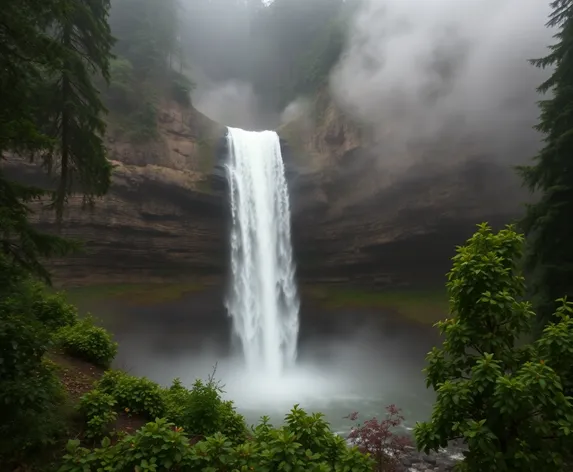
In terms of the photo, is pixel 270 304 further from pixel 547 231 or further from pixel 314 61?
pixel 314 61

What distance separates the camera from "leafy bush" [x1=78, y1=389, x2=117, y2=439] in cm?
549

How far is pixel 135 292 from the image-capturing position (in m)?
23.5

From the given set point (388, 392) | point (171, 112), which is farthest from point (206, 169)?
point (388, 392)

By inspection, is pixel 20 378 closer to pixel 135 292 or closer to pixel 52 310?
pixel 52 310

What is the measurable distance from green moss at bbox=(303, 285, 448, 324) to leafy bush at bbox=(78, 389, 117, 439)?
2035 centimetres

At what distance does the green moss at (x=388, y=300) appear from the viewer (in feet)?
79.5

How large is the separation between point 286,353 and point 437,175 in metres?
13.2

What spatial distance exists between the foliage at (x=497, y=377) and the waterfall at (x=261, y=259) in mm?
18102

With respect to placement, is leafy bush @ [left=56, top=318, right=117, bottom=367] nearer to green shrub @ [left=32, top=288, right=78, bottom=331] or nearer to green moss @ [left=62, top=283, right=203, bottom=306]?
green shrub @ [left=32, top=288, right=78, bottom=331]

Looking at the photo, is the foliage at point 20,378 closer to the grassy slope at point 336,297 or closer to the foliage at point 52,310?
the foliage at point 52,310

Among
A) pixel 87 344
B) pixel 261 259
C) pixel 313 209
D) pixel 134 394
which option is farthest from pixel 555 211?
pixel 313 209

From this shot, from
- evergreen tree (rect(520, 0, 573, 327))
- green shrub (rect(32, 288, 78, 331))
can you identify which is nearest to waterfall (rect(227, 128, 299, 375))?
green shrub (rect(32, 288, 78, 331))

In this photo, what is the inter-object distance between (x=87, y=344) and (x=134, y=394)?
2.77 meters

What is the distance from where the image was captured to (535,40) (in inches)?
926
